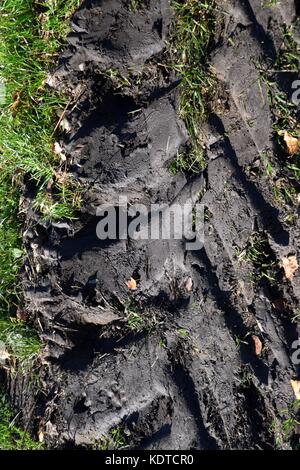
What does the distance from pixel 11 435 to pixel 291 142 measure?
230cm

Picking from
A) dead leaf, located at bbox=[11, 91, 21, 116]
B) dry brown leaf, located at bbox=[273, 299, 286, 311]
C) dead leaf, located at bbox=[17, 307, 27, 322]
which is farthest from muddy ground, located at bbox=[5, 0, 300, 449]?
dead leaf, located at bbox=[11, 91, 21, 116]

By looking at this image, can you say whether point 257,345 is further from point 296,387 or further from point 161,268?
point 161,268

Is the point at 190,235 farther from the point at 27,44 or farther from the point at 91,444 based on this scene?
the point at 27,44

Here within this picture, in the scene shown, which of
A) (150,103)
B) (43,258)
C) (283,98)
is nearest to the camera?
(283,98)

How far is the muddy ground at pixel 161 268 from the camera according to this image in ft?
8.93

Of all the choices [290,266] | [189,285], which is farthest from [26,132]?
[290,266]

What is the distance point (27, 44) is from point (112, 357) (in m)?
1.86

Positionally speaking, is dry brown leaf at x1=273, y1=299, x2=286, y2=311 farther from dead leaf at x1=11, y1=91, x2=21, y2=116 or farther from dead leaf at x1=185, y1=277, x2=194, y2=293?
dead leaf at x1=11, y1=91, x2=21, y2=116

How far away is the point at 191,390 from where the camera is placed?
279 cm

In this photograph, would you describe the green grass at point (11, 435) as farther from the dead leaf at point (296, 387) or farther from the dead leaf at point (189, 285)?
the dead leaf at point (296, 387)

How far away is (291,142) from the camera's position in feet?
8.82

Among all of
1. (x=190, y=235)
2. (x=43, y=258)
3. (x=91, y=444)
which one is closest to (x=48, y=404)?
(x=91, y=444)

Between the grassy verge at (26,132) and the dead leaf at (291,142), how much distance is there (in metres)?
1.18

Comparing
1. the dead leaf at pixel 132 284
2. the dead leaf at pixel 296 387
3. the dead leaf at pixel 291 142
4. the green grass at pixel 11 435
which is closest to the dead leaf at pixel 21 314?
the green grass at pixel 11 435
